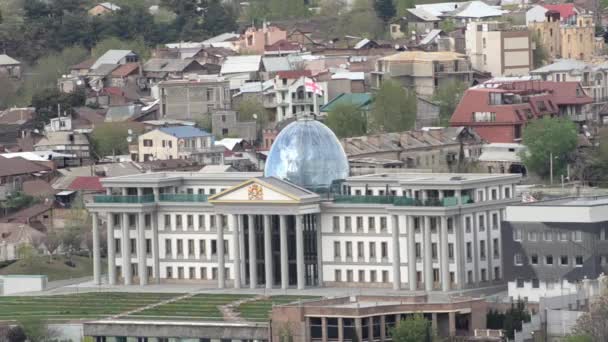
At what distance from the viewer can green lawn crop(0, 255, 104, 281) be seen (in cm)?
12875

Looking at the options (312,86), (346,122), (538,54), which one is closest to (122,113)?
(312,86)

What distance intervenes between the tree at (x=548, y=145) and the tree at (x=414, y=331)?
43.9m

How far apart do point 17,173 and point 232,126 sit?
16.8m

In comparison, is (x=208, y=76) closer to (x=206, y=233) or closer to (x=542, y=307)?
(x=206, y=233)

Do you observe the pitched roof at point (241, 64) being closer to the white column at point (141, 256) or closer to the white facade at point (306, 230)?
the white facade at point (306, 230)

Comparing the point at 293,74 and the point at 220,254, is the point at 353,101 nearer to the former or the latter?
the point at 293,74

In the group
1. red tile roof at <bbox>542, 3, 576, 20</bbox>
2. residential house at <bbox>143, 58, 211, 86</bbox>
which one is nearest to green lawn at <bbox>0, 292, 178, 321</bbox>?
residential house at <bbox>143, 58, 211, 86</bbox>

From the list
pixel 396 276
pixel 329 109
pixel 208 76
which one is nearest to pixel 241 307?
pixel 396 276

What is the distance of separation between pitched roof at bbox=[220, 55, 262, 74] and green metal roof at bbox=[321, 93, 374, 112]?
16.1 m

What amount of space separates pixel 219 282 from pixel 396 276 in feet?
25.6

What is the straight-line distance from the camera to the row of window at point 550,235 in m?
108

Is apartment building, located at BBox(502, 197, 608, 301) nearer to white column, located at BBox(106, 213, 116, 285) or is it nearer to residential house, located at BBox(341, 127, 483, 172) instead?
white column, located at BBox(106, 213, 116, 285)

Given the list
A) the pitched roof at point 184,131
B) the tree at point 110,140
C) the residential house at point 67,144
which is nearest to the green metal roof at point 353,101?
the pitched roof at point 184,131

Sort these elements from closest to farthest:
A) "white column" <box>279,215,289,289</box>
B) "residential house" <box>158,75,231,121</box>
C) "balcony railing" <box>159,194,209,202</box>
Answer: "white column" <box>279,215,289,289</box> → "balcony railing" <box>159,194,209,202</box> → "residential house" <box>158,75,231,121</box>
